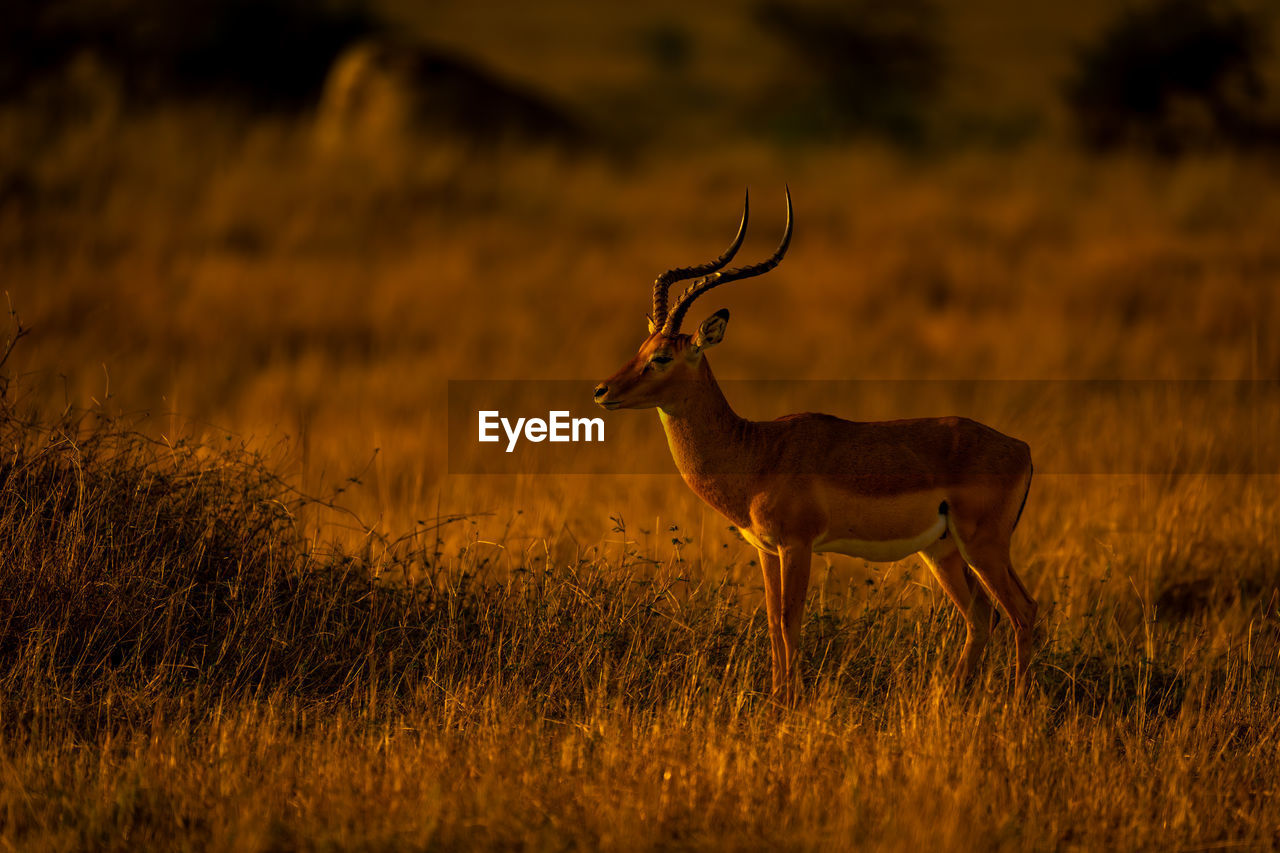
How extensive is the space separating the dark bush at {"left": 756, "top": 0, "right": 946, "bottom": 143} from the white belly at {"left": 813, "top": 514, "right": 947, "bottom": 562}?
27.6 m

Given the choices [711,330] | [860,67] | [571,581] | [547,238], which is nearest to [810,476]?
[711,330]

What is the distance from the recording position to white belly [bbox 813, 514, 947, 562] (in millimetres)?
6016

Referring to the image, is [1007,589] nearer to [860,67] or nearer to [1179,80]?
[1179,80]

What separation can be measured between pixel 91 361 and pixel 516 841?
10.7 meters

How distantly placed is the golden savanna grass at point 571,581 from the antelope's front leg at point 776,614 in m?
0.13

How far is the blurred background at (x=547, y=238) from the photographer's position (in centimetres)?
1273

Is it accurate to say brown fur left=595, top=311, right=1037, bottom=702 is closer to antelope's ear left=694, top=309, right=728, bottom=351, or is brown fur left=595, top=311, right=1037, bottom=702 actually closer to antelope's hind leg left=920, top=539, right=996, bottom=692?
antelope's ear left=694, top=309, right=728, bottom=351

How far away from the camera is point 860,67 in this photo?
34.0 metres

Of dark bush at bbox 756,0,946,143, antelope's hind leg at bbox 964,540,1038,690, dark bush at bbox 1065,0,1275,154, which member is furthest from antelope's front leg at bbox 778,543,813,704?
dark bush at bbox 756,0,946,143

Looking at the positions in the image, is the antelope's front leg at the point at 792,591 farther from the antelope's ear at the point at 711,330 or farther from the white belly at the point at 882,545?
the antelope's ear at the point at 711,330

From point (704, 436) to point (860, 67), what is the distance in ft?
95.8

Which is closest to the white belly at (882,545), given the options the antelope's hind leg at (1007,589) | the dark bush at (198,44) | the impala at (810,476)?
the impala at (810,476)

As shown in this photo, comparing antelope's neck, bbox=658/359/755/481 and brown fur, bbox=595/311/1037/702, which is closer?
brown fur, bbox=595/311/1037/702

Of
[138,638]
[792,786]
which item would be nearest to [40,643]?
[138,638]
